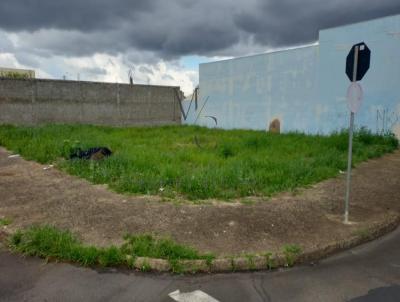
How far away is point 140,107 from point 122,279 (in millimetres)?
19506

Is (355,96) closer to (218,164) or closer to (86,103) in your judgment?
(218,164)

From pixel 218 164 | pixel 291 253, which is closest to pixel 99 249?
pixel 291 253

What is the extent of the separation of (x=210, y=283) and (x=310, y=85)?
44.2 feet

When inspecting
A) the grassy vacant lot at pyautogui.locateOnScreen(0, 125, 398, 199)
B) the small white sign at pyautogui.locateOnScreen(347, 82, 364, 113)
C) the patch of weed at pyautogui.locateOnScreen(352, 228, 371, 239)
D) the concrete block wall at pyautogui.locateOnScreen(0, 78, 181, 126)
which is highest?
the concrete block wall at pyautogui.locateOnScreen(0, 78, 181, 126)

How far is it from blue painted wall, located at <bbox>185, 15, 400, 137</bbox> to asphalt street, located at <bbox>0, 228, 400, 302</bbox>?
10.6 metres

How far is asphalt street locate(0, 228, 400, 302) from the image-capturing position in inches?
122

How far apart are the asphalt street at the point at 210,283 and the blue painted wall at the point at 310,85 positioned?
10.6m

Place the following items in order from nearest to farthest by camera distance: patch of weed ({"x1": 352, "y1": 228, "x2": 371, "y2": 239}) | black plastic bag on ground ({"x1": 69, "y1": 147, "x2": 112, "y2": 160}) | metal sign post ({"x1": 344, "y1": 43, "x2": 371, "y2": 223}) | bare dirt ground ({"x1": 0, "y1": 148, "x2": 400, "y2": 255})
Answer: bare dirt ground ({"x1": 0, "y1": 148, "x2": 400, "y2": 255})
patch of weed ({"x1": 352, "y1": 228, "x2": 371, "y2": 239})
metal sign post ({"x1": 344, "y1": 43, "x2": 371, "y2": 223})
black plastic bag on ground ({"x1": 69, "y1": 147, "x2": 112, "y2": 160})

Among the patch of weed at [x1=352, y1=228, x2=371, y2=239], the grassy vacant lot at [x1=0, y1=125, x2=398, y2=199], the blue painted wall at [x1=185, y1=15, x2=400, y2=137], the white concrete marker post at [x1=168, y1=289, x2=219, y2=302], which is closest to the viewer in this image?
the white concrete marker post at [x1=168, y1=289, x2=219, y2=302]

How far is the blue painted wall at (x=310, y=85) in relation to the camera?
12344 mm

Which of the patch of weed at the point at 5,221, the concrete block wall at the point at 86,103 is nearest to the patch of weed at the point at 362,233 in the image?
the patch of weed at the point at 5,221

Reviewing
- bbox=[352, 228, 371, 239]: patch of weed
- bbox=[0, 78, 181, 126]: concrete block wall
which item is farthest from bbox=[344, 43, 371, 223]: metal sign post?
bbox=[0, 78, 181, 126]: concrete block wall

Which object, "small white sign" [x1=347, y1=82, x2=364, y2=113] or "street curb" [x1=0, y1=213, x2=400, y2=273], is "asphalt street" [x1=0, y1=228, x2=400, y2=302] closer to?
"street curb" [x1=0, y1=213, x2=400, y2=273]

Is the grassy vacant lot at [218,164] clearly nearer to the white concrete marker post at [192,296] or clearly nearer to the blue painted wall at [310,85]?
the blue painted wall at [310,85]
